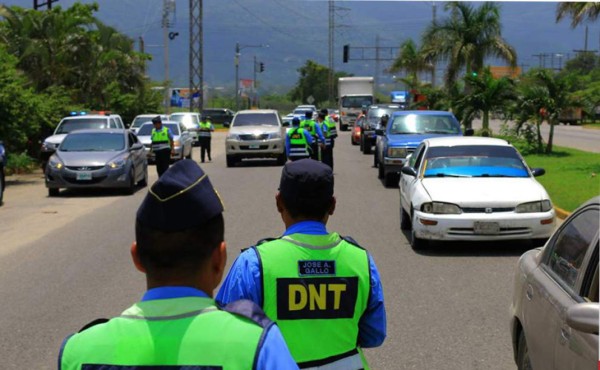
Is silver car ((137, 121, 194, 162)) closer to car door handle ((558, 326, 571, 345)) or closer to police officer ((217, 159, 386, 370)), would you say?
car door handle ((558, 326, 571, 345))

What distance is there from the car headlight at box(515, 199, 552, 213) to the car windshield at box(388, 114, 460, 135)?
9442 millimetres

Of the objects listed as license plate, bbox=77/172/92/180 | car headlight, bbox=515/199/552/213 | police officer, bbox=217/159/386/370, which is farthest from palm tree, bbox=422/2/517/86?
police officer, bbox=217/159/386/370

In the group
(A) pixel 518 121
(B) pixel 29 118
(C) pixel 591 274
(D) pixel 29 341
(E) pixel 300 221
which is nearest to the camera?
(E) pixel 300 221

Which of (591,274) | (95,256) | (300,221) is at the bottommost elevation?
(95,256)

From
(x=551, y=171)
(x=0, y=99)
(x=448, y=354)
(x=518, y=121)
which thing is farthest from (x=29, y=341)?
(x=518, y=121)

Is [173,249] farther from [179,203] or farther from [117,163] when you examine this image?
[117,163]

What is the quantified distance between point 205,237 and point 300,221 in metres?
1.31

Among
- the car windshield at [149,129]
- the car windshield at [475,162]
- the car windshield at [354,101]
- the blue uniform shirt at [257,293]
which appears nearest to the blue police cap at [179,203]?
the blue uniform shirt at [257,293]

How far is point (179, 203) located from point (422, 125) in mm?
19644

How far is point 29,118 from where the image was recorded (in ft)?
79.7

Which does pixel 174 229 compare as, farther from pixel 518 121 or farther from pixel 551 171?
pixel 518 121

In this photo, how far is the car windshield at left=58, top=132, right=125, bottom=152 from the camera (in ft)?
67.9

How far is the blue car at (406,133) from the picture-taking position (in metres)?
20.6

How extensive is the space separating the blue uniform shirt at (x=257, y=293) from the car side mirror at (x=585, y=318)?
829 millimetres
